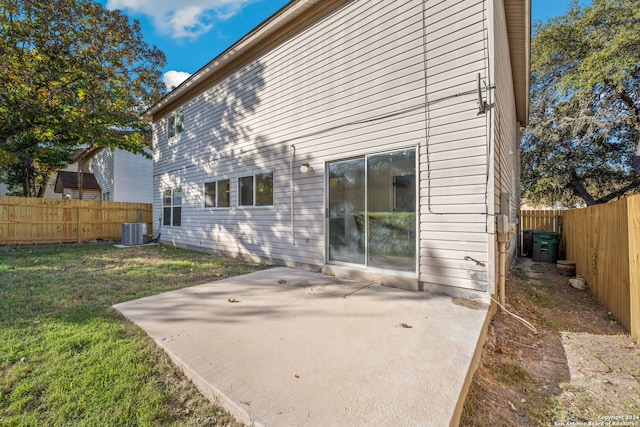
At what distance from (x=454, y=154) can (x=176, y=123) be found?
9.62 meters

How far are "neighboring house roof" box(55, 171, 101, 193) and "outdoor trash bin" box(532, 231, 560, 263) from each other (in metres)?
24.4

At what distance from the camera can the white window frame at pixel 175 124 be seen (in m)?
9.96

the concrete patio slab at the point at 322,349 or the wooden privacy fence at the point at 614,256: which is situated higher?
the wooden privacy fence at the point at 614,256

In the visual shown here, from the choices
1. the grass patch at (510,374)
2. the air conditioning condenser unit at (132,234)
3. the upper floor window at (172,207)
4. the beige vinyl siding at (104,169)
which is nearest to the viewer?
the grass patch at (510,374)

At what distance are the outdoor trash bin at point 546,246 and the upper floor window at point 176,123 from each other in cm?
1214

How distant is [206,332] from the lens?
9.68 feet

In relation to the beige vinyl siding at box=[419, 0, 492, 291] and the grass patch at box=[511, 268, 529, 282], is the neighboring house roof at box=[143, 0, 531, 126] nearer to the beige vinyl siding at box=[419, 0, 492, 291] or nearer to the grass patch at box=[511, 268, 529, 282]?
the beige vinyl siding at box=[419, 0, 492, 291]

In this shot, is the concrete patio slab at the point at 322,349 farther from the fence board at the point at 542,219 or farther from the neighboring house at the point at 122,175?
the neighboring house at the point at 122,175

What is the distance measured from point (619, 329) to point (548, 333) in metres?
0.92

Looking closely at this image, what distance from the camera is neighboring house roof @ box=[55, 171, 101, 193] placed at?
18812 mm

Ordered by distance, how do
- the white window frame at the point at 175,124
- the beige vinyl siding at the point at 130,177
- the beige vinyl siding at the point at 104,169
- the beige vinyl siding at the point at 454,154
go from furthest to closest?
the beige vinyl siding at the point at 104,169 → the beige vinyl siding at the point at 130,177 → the white window frame at the point at 175,124 → the beige vinyl siding at the point at 454,154

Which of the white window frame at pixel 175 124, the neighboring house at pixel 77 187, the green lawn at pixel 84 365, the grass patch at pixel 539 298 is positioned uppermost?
the white window frame at pixel 175 124

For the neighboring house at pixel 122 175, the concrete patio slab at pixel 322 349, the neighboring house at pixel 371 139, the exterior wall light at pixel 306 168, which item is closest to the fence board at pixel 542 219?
the neighboring house at pixel 371 139

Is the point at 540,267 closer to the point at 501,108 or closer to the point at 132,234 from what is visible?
the point at 501,108
